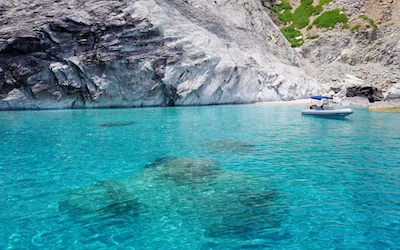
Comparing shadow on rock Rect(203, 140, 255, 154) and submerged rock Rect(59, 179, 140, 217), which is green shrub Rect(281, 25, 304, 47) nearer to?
shadow on rock Rect(203, 140, 255, 154)

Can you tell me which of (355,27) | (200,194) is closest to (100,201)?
(200,194)

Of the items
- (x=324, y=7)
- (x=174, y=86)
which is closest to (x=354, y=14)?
(x=324, y=7)

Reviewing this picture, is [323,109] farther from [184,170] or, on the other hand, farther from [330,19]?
[330,19]

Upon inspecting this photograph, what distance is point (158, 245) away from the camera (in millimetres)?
5277

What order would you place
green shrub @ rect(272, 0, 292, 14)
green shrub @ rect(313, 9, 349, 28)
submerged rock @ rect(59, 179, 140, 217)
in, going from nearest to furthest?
submerged rock @ rect(59, 179, 140, 217), green shrub @ rect(313, 9, 349, 28), green shrub @ rect(272, 0, 292, 14)

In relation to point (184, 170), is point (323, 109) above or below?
above

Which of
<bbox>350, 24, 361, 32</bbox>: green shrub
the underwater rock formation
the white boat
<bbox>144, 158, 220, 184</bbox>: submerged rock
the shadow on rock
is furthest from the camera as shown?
<bbox>350, 24, 361, 32</bbox>: green shrub

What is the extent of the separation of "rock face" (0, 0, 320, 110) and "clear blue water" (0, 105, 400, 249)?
2119 cm

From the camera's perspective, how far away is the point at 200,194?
764 centimetres

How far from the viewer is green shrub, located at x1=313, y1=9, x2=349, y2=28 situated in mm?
62094

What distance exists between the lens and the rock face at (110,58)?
33.4 meters

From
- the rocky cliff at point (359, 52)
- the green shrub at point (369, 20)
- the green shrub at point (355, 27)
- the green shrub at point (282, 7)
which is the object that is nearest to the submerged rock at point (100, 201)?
the rocky cliff at point (359, 52)

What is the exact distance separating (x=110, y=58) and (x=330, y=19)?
1975 inches

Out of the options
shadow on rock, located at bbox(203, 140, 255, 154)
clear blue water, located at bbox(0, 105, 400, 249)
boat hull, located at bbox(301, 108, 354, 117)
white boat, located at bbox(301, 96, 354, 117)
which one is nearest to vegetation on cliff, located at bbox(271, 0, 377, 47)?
white boat, located at bbox(301, 96, 354, 117)
